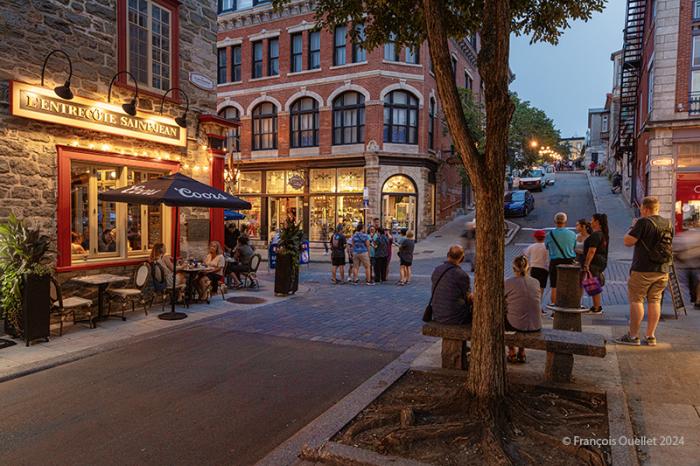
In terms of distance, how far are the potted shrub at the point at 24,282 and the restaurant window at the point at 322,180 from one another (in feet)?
68.3

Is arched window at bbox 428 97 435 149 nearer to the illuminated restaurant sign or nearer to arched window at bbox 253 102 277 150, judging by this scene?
arched window at bbox 253 102 277 150

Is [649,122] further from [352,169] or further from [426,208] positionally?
[352,169]

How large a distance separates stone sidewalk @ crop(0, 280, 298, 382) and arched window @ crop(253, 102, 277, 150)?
20.2 metres

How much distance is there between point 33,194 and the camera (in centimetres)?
809

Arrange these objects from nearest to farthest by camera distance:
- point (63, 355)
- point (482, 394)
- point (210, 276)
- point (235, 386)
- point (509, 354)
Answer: point (482, 394) < point (235, 386) < point (509, 354) < point (63, 355) < point (210, 276)

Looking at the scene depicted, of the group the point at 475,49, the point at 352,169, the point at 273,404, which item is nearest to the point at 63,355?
the point at 273,404

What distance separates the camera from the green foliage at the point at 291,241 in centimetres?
1161

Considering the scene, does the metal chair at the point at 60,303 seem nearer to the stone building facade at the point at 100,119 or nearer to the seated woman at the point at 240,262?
the stone building facade at the point at 100,119

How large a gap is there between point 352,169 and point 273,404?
22818mm

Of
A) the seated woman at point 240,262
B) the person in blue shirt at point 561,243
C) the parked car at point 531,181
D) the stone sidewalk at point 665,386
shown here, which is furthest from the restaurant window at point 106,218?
the parked car at point 531,181

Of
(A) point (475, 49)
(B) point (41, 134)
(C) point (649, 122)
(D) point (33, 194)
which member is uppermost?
(A) point (475, 49)

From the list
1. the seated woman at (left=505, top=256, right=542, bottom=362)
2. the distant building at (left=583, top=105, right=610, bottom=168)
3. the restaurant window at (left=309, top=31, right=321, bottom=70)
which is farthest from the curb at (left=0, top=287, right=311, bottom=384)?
the distant building at (left=583, top=105, right=610, bottom=168)

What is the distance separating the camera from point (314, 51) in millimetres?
28000

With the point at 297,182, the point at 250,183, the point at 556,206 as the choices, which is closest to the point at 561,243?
the point at 297,182
